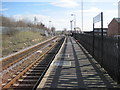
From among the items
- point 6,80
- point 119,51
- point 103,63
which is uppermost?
point 119,51

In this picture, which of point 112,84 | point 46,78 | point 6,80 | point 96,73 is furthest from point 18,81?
point 112,84

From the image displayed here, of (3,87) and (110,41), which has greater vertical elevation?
(110,41)

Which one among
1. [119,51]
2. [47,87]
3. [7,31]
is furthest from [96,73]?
[7,31]

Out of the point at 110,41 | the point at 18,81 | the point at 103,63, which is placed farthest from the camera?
the point at 103,63

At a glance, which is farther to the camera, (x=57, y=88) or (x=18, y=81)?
(x=18, y=81)

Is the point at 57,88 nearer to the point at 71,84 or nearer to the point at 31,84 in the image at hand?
the point at 71,84

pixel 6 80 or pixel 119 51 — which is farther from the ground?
pixel 119 51

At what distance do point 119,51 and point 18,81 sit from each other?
473 centimetres

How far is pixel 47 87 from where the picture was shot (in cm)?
662

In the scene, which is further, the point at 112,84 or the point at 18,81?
the point at 18,81

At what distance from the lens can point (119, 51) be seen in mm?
6523

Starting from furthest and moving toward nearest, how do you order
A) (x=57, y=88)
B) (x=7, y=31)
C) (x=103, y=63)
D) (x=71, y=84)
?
1. (x=7, y=31)
2. (x=103, y=63)
3. (x=71, y=84)
4. (x=57, y=88)

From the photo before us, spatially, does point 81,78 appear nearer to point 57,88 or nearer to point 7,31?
point 57,88

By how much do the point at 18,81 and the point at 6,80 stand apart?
0.72 metres
